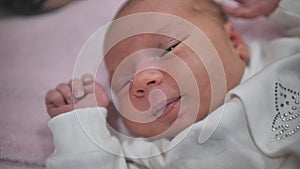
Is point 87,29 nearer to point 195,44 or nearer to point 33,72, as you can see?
point 33,72

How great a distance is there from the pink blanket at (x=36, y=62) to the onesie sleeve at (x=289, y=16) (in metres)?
0.03

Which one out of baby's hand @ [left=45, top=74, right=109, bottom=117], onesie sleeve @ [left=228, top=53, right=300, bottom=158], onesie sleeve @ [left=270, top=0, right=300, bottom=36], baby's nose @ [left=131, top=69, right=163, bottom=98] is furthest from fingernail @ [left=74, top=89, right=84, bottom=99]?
onesie sleeve @ [left=270, top=0, right=300, bottom=36]

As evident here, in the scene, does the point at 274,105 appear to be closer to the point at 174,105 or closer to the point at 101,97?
the point at 174,105

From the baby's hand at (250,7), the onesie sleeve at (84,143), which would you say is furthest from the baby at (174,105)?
the baby's hand at (250,7)

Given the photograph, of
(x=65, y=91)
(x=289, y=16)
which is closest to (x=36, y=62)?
(x=65, y=91)

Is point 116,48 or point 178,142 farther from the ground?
point 116,48

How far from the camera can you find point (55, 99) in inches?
33.2

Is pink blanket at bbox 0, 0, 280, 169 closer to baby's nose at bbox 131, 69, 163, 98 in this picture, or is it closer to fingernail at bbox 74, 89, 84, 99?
fingernail at bbox 74, 89, 84, 99

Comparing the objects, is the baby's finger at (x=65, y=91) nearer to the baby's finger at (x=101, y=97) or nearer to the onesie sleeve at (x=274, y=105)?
the baby's finger at (x=101, y=97)

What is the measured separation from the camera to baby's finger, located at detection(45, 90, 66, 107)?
838 millimetres

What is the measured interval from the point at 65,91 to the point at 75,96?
0.08 feet

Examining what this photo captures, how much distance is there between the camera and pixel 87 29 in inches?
37.5

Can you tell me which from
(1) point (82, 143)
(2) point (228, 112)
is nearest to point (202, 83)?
(2) point (228, 112)

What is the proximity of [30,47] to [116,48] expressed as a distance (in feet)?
0.68
